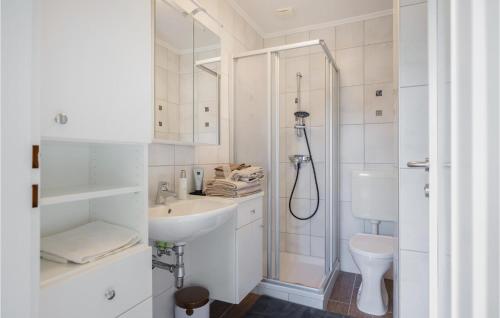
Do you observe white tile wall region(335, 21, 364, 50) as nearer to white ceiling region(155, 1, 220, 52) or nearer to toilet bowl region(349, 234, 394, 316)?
white ceiling region(155, 1, 220, 52)

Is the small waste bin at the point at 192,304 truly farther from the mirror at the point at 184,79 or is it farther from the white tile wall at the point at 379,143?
the white tile wall at the point at 379,143

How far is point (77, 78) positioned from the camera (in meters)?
0.79

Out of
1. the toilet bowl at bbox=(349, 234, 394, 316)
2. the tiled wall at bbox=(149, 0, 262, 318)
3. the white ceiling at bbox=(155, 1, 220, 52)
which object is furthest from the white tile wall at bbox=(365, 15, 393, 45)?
the toilet bowl at bbox=(349, 234, 394, 316)

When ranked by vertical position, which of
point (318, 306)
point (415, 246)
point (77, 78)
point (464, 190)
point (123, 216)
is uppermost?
point (77, 78)

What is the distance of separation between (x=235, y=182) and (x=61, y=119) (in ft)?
3.61

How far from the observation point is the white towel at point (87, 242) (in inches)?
33.1

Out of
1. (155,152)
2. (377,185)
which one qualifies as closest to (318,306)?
(377,185)

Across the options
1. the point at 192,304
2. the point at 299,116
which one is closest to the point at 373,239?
the point at 299,116

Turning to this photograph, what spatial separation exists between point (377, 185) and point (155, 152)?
1.76 m

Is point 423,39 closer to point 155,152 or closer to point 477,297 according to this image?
point 477,297

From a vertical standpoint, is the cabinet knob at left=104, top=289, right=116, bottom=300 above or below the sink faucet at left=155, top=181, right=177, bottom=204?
below

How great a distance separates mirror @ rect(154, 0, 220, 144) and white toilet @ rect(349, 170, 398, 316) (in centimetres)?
130

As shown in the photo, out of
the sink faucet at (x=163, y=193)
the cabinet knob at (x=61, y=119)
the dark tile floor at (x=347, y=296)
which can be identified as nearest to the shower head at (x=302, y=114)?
the sink faucet at (x=163, y=193)

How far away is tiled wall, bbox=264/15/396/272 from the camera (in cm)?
240
